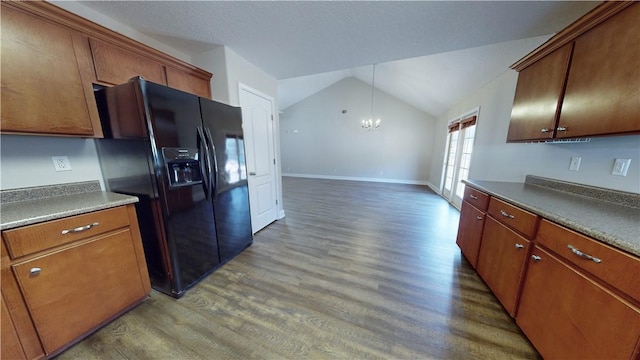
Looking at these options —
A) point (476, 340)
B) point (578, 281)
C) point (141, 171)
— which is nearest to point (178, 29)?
point (141, 171)

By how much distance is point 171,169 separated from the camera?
1517 mm

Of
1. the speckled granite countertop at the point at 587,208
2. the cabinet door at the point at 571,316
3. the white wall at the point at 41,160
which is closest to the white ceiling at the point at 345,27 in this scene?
the white wall at the point at 41,160

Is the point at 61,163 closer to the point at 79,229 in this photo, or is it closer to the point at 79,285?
the point at 79,229

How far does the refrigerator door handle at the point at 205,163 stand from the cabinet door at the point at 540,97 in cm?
275

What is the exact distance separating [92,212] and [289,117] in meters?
6.94

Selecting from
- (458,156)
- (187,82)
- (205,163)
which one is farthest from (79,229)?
(458,156)

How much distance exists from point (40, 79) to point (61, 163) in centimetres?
63

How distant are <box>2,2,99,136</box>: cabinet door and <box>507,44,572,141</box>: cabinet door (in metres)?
3.36

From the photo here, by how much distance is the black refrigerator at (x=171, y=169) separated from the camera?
1395 mm

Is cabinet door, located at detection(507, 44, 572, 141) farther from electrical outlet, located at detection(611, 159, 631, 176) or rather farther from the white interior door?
the white interior door

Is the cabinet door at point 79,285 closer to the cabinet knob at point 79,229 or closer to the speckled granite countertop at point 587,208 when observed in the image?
the cabinet knob at point 79,229

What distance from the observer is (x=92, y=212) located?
123 centimetres

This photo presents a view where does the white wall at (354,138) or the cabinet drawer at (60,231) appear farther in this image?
the white wall at (354,138)

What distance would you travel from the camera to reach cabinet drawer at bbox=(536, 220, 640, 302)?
0.75 m
